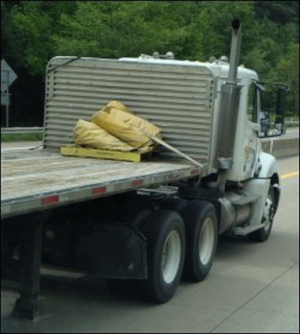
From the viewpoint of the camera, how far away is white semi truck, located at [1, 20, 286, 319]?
5125 mm

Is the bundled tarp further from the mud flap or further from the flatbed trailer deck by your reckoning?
the mud flap

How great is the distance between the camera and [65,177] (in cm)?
566

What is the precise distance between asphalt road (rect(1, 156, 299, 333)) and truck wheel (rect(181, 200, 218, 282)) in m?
0.14

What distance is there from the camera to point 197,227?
7.41 metres

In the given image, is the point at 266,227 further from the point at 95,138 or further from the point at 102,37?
the point at 102,37

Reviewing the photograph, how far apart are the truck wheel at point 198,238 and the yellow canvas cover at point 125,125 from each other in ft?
2.91

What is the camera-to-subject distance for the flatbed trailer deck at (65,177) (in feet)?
15.1

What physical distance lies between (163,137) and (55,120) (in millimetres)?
1366

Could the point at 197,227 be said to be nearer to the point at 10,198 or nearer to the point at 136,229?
the point at 136,229

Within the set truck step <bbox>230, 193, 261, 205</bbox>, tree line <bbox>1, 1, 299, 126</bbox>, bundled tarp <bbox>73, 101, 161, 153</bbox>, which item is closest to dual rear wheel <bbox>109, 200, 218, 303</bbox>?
truck step <bbox>230, 193, 261, 205</bbox>

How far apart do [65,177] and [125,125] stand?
2.26 m

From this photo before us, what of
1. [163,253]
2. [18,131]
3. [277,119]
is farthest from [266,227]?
[18,131]

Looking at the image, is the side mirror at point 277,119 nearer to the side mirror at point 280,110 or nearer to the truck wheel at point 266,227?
the side mirror at point 280,110

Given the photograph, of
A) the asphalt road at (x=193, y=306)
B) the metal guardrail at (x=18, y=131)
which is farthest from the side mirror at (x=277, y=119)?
the metal guardrail at (x=18, y=131)
